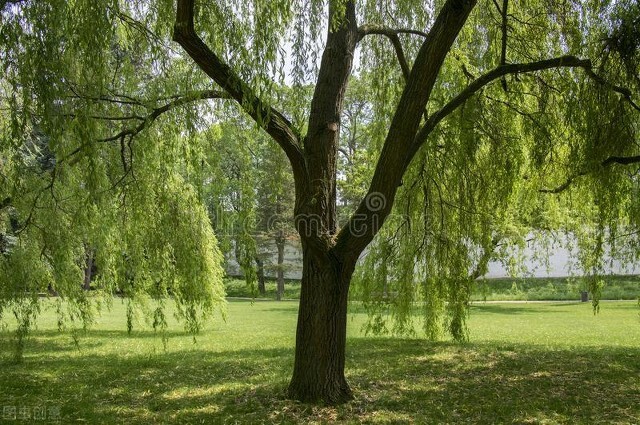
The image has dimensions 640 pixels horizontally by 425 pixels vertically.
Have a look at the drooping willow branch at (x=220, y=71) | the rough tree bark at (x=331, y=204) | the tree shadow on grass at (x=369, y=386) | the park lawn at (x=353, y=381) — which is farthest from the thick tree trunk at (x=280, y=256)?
the drooping willow branch at (x=220, y=71)

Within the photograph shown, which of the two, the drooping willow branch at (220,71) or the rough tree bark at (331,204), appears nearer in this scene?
the drooping willow branch at (220,71)

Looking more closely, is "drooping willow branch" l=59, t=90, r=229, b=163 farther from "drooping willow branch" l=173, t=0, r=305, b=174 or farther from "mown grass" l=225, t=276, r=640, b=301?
"mown grass" l=225, t=276, r=640, b=301

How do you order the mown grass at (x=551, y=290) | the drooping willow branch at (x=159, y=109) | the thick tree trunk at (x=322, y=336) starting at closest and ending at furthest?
the thick tree trunk at (x=322, y=336), the drooping willow branch at (x=159, y=109), the mown grass at (x=551, y=290)

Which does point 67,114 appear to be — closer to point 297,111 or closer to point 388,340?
point 297,111

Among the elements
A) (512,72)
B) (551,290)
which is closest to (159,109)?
(512,72)

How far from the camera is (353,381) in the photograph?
24.3ft

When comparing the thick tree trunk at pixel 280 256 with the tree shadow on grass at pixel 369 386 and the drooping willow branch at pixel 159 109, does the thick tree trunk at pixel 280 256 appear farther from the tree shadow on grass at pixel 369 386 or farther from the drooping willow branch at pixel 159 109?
the drooping willow branch at pixel 159 109

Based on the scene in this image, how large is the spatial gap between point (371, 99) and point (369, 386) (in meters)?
5.01

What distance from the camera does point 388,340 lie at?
12.5 meters

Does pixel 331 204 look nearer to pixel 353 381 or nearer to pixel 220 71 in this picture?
pixel 220 71

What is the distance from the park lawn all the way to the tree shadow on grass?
0.05ft

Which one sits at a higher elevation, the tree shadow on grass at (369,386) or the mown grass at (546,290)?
the mown grass at (546,290)

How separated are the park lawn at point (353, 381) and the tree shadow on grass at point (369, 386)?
2 centimetres

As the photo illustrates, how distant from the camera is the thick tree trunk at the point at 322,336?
A: 6.10 meters
